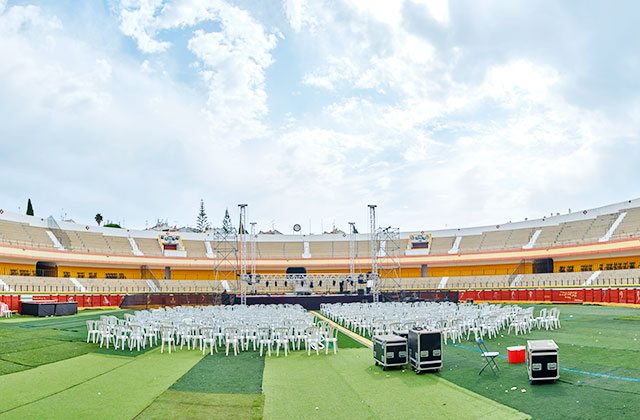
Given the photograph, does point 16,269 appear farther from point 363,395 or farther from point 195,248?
point 363,395

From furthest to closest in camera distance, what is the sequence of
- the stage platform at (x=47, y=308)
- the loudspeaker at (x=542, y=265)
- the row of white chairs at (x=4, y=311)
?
the loudspeaker at (x=542, y=265) < the row of white chairs at (x=4, y=311) < the stage platform at (x=47, y=308)

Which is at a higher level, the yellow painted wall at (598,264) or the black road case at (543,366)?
the yellow painted wall at (598,264)

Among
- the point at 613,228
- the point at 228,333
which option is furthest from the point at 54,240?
the point at 613,228

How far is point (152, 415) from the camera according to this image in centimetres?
815

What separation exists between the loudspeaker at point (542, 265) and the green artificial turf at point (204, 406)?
2086 inches

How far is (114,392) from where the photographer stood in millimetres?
9836

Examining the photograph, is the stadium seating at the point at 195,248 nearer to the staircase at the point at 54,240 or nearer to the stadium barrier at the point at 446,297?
the staircase at the point at 54,240

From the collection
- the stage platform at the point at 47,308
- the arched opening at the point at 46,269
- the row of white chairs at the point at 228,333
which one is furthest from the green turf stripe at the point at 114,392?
the arched opening at the point at 46,269

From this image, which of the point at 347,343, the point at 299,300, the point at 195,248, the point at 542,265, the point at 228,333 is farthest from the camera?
the point at 195,248

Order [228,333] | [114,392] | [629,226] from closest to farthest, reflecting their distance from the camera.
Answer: [114,392] < [228,333] < [629,226]

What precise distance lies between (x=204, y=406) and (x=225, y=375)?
2928 millimetres

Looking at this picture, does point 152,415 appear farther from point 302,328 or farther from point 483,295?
point 483,295

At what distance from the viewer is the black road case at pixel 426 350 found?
36.3 ft

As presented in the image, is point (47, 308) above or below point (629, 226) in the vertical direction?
below
